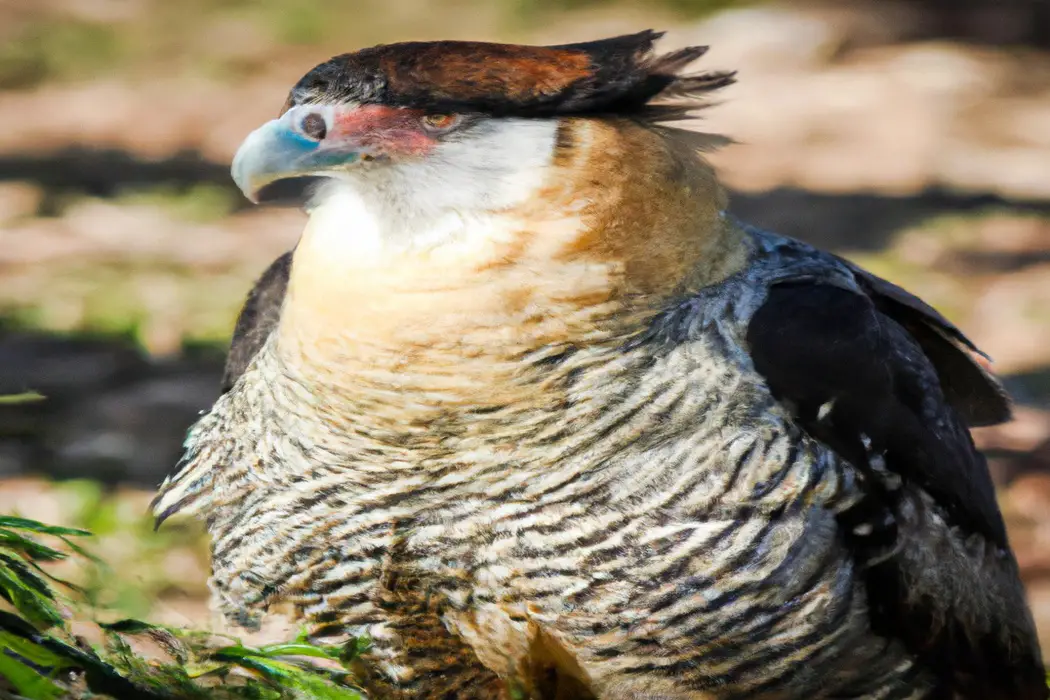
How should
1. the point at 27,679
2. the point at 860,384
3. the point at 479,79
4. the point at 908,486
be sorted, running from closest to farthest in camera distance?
the point at 27,679, the point at 479,79, the point at 860,384, the point at 908,486

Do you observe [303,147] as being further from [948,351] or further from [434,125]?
[948,351]

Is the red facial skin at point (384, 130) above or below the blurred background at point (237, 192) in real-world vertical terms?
above

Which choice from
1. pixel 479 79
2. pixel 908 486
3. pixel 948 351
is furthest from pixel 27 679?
pixel 948 351

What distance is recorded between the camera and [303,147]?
2615 mm

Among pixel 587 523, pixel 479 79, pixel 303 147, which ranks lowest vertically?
pixel 587 523

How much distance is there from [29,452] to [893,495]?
147 inches

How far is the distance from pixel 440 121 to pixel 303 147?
309 millimetres

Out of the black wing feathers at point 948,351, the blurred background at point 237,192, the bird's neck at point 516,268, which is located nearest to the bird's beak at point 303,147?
the bird's neck at point 516,268

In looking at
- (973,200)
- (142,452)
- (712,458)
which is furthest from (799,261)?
(973,200)

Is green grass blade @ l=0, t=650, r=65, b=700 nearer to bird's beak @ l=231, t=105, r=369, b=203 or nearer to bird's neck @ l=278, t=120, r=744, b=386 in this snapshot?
bird's neck @ l=278, t=120, r=744, b=386

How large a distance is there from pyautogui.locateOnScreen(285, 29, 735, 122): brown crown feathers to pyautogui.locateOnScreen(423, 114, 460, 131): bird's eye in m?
0.02

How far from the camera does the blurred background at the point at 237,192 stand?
518 cm

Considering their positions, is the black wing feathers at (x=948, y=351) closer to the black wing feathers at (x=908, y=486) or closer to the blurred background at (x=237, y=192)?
the black wing feathers at (x=908, y=486)

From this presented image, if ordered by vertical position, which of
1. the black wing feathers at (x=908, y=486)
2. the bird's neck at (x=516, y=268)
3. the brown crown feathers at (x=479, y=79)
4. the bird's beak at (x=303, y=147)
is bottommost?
the black wing feathers at (x=908, y=486)
